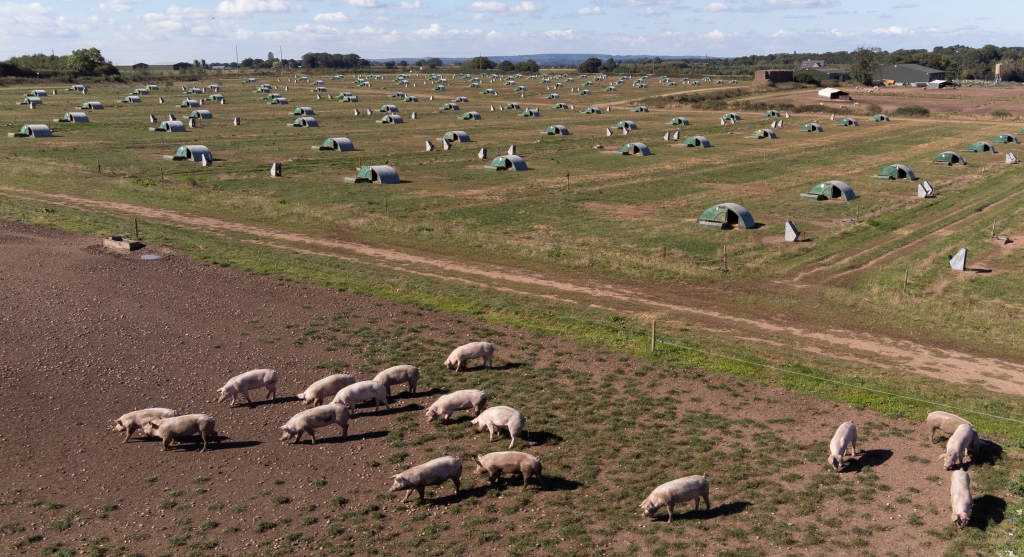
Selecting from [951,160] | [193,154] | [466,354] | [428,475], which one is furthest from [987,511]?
[951,160]

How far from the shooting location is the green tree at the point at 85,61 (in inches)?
7377

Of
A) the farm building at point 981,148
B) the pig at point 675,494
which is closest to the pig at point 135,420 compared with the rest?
the pig at point 675,494

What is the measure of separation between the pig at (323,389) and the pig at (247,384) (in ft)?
2.73

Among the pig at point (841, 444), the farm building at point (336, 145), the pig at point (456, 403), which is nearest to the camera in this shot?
the pig at point (841, 444)

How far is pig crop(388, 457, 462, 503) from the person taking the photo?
49.3ft

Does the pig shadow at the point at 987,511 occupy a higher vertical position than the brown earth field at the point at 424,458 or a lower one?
lower

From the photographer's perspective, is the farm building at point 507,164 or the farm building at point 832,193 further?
the farm building at point 507,164

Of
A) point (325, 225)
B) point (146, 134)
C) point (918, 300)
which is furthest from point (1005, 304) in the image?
point (146, 134)

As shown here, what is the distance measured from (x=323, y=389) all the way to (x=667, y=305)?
1443 cm

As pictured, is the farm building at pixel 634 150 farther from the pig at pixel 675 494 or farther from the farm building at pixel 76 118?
the farm building at pixel 76 118

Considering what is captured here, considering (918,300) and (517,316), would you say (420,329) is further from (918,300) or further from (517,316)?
(918,300)

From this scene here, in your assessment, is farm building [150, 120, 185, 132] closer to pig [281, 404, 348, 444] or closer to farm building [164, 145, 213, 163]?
farm building [164, 145, 213, 163]

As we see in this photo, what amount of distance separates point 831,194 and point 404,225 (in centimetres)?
2975

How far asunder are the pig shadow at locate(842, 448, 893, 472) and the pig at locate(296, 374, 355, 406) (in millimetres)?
11975
